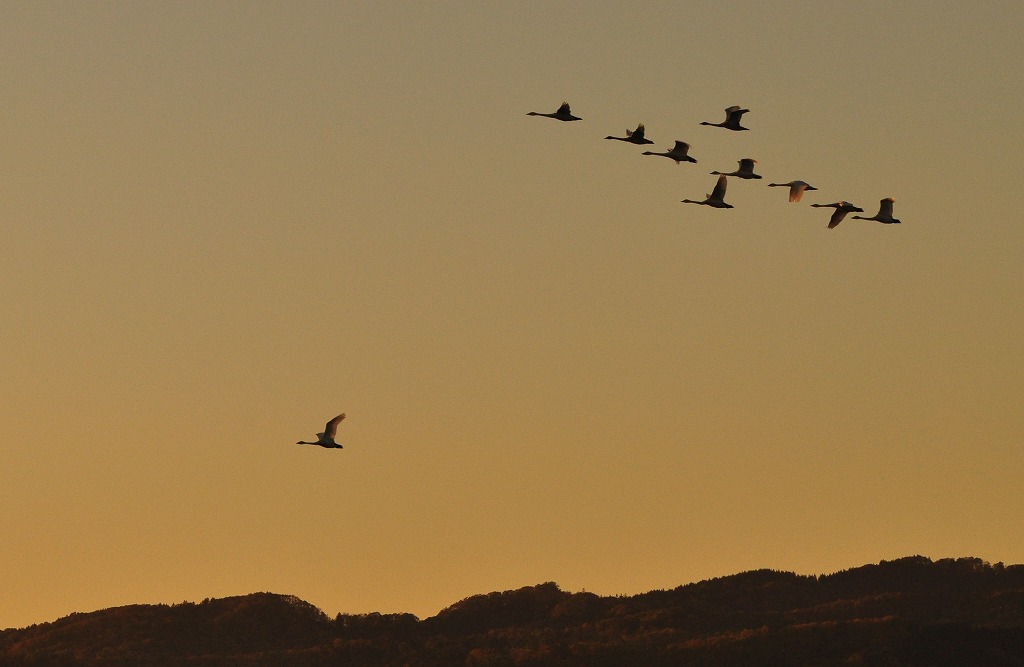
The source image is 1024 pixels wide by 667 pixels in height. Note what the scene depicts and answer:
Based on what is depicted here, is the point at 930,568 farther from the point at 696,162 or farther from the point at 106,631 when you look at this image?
the point at 696,162

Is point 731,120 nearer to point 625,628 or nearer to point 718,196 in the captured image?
point 718,196

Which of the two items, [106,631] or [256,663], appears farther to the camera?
[106,631]

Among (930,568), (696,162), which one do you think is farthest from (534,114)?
(930,568)

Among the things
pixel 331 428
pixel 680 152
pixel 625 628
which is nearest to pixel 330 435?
pixel 331 428

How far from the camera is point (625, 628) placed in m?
159

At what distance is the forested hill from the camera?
458 ft

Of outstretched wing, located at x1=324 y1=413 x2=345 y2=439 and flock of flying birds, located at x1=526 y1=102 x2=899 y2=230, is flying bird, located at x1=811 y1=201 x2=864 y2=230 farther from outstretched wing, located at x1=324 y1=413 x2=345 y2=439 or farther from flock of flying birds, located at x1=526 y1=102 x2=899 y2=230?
outstretched wing, located at x1=324 y1=413 x2=345 y2=439

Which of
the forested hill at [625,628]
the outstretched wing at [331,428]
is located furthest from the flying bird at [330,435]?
the forested hill at [625,628]

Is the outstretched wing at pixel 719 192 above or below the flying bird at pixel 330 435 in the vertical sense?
above

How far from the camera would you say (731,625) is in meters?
156

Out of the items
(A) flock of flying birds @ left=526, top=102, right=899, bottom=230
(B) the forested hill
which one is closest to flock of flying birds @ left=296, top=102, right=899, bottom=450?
(A) flock of flying birds @ left=526, top=102, right=899, bottom=230

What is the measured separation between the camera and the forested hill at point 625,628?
13950cm

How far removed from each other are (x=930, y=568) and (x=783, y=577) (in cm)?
1093

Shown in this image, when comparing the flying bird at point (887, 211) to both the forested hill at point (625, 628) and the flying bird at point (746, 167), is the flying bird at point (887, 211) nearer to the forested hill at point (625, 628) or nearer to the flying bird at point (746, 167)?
the flying bird at point (746, 167)
